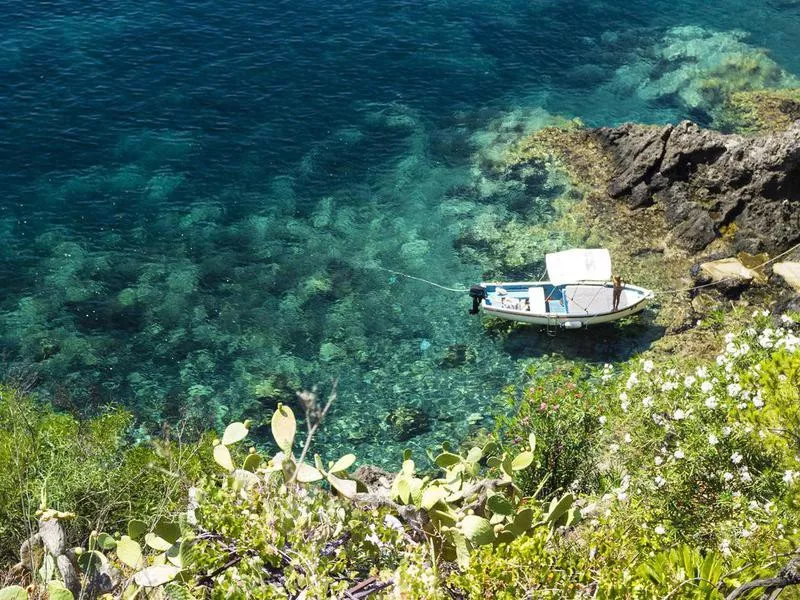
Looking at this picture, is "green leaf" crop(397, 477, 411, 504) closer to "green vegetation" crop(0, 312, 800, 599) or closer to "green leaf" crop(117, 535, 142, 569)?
"green vegetation" crop(0, 312, 800, 599)

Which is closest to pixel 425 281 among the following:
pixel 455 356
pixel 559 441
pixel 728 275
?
pixel 455 356

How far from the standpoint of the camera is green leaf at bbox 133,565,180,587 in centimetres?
822

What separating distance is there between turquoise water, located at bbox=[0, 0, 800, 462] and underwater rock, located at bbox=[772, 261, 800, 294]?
5917 mm

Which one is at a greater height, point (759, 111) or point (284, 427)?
point (284, 427)

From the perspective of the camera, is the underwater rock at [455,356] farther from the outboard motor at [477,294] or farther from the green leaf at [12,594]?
the green leaf at [12,594]

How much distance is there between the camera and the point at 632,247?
3042cm

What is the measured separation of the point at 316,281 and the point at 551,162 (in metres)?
13.0

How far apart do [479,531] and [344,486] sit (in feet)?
5.75

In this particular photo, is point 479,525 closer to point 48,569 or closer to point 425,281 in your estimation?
point 48,569

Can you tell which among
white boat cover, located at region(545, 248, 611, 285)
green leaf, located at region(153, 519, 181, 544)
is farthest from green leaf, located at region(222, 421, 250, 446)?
white boat cover, located at region(545, 248, 611, 285)

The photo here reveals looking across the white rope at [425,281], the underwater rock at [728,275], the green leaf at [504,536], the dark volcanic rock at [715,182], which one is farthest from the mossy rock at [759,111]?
the green leaf at [504,536]

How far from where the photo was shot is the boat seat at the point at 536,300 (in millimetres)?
27355

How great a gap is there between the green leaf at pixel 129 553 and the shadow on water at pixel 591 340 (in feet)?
61.4

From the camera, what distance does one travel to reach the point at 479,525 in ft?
29.5
